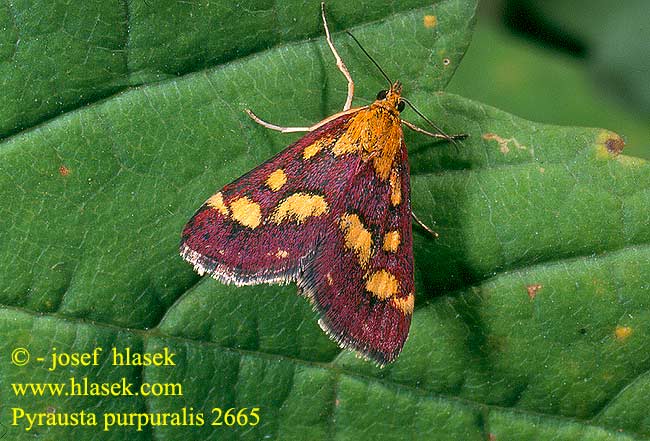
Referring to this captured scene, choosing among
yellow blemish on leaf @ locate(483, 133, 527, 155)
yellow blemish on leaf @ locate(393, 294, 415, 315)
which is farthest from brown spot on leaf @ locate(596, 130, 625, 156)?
yellow blemish on leaf @ locate(393, 294, 415, 315)

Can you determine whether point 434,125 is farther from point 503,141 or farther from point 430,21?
point 430,21

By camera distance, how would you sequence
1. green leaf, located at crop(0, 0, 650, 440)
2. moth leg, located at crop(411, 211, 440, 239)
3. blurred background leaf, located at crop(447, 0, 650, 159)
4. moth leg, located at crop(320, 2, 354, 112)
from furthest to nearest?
blurred background leaf, located at crop(447, 0, 650, 159) → moth leg, located at crop(411, 211, 440, 239) → moth leg, located at crop(320, 2, 354, 112) → green leaf, located at crop(0, 0, 650, 440)

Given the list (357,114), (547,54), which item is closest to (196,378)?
(357,114)

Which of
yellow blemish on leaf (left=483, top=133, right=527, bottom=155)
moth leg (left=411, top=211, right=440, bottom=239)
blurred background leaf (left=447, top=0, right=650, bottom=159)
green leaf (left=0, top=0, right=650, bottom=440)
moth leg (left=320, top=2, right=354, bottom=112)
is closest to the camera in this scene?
green leaf (left=0, top=0, right=650, bottom=440)

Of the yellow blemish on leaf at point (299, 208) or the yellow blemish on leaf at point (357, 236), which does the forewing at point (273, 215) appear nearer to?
the yellow blemish on leaf at point (299, 208)

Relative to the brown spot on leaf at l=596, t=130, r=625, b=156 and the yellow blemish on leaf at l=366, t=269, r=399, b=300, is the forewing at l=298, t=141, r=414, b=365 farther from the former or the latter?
the brown spot on leaf at l=596, t=130, r=625, b=156

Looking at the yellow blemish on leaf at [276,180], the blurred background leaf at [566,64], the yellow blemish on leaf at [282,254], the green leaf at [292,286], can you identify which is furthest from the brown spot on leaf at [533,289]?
the blurred background leaf at [566,64]

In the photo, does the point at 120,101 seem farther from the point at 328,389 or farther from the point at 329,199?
the point at 328,389
